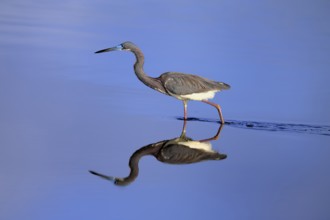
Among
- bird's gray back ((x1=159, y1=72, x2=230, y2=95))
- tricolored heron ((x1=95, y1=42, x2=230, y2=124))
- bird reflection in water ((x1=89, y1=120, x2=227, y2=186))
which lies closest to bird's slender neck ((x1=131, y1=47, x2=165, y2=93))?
tricolored heron ((x1=95, y1=42, x2=230, y2=124))

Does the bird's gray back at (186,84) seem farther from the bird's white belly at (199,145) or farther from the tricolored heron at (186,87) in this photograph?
the bird's white belly at (199,145)

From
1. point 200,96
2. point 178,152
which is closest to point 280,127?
point 200,96

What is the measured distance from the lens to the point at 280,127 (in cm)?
1191

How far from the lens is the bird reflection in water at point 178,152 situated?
9672 mm

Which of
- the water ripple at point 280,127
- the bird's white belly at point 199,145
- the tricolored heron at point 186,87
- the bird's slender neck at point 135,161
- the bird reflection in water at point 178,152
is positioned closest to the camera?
the bird's slender neck at point 135,161

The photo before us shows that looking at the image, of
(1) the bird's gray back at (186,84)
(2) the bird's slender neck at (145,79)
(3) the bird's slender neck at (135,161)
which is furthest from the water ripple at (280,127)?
(3) the bird's slender neck at (135,161)

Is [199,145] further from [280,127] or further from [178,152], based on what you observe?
[280,127]

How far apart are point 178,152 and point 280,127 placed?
2308mm

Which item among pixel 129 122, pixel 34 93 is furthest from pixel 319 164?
pixel 34 93

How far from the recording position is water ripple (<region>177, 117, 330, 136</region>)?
11775 millimetres

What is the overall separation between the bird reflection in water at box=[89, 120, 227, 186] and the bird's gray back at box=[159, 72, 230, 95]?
163 centimetres

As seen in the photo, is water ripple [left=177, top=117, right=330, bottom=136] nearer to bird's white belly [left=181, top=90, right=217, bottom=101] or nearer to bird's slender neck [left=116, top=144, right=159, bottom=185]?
bird's white belly [left=181, top=90, right=217, bottom=101]

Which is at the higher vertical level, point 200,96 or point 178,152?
point 200,96

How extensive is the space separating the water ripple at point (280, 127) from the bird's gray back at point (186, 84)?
1.27 ft
